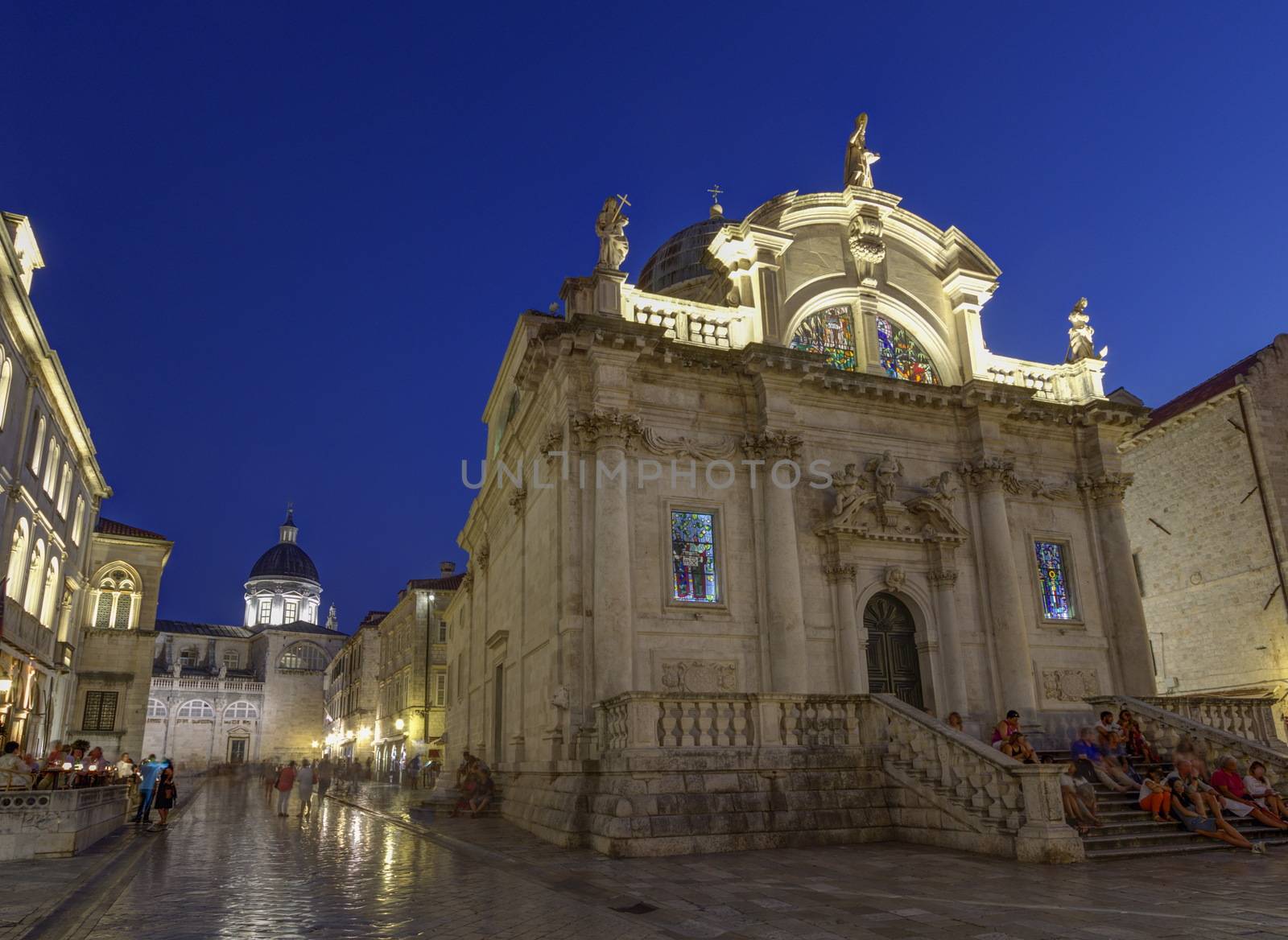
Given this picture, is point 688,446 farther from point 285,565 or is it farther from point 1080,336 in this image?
point 285,565

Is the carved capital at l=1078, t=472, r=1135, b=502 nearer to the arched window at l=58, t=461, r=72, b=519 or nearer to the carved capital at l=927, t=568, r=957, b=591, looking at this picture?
the carved capital at l=927, t=568, r=957, b=591

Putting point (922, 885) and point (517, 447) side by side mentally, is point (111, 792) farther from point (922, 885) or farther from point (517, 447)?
point (922, 885)

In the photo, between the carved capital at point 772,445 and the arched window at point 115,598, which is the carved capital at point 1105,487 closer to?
the carved capital at point 772,445

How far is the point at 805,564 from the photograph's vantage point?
2006cm

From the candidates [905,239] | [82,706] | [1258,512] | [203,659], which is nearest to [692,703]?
[905,239]

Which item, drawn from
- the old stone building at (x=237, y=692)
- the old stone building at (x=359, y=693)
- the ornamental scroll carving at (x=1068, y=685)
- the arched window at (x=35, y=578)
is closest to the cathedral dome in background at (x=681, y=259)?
the ornamental scroll carving at (x=1068, y=685)

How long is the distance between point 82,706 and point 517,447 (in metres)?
26.4

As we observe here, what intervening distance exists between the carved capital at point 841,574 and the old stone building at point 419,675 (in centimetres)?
3246

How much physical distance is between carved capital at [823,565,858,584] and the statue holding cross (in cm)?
814

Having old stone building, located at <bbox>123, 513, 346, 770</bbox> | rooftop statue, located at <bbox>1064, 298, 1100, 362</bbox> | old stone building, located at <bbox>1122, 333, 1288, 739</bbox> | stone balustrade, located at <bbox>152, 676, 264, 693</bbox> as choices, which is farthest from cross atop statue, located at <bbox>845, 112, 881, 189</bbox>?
stone balustrade, located at <bbox>152, 676, 264, 693</bbox>

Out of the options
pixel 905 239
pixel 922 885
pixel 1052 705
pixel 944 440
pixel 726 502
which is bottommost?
pixel 922 885

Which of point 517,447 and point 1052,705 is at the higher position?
point 517,447

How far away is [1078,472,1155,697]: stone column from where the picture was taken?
21.8 meters

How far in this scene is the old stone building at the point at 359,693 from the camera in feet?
216
